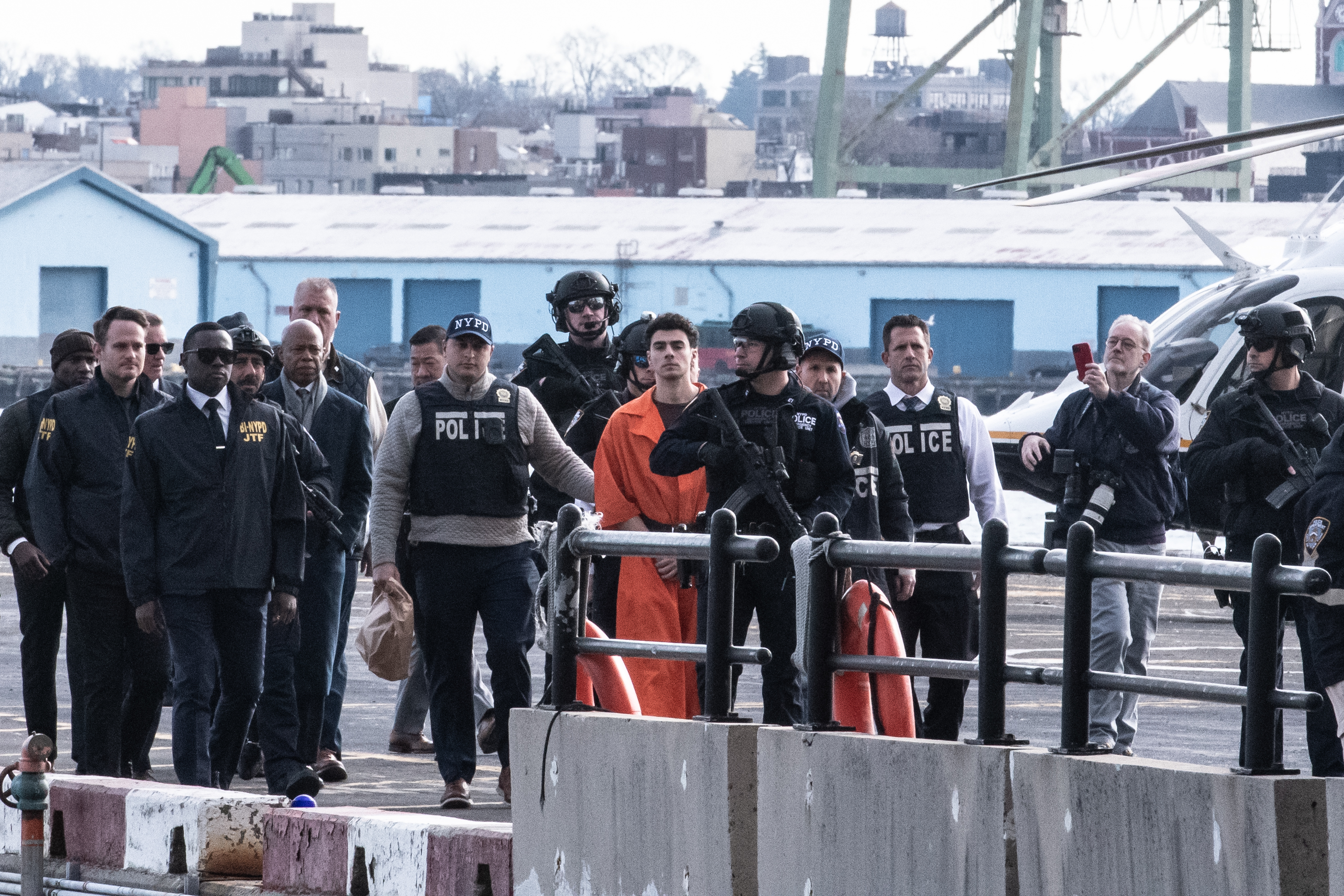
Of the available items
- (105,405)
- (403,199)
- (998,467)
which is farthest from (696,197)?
(105,405)

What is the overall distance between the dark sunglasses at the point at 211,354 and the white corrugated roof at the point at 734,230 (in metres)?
46.7

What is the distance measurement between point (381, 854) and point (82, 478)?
99.0 inches

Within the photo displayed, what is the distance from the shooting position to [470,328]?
28.5ft

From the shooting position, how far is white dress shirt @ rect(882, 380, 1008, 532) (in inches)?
372

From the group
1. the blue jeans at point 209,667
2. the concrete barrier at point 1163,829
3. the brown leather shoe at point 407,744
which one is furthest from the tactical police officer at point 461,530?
the concrete barrier at point 1163,829

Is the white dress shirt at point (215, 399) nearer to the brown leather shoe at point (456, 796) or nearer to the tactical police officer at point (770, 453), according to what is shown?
the brown leather shoe at point (456, 796)

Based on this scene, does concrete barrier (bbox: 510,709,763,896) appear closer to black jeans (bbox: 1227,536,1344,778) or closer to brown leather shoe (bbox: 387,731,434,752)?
black jeans (bbox: 1227,536,1344,778)

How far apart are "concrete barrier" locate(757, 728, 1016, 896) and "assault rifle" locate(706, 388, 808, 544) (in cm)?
149

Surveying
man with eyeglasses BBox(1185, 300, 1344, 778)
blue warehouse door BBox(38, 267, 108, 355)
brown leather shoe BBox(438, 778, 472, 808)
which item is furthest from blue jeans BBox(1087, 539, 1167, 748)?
blue warehouse door BBox(38, 267, 108, 355)

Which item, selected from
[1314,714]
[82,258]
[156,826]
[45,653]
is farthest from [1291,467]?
[82,258]

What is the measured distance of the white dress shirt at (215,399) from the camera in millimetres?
8328

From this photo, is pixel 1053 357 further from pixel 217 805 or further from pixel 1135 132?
pixel 1135 132

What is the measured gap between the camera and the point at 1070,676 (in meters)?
5.50

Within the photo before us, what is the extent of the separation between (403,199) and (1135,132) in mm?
66066
